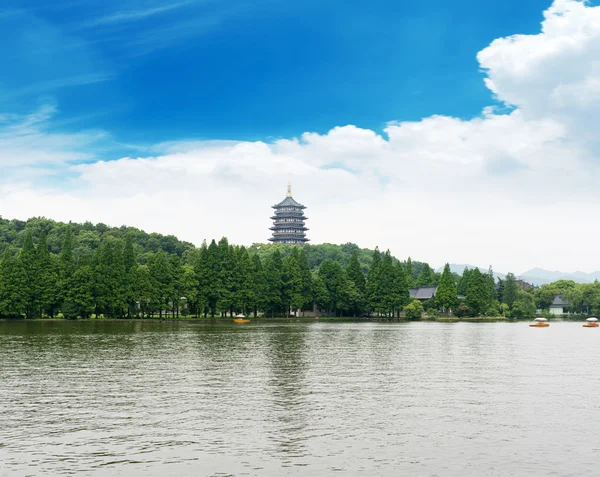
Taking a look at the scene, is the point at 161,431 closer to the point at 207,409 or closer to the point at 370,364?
the point at 207,409

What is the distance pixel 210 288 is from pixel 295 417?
276 ft

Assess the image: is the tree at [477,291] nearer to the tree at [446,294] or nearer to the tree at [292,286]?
the tree at [446,294]

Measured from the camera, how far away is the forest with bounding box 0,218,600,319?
92875 mm

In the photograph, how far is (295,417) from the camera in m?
19.8

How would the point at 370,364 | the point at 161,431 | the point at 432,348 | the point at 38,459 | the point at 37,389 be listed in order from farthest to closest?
the point at 432,348 → the point at 370,364 → the point at 37,389 → the point at 161,431 → the point at 38,459

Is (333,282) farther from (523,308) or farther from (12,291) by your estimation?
(12,291)

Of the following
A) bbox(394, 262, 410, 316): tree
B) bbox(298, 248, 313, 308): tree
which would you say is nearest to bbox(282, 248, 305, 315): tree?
bbox(298, 248, 313, 308): tree

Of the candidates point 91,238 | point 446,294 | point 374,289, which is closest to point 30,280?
point 374,289

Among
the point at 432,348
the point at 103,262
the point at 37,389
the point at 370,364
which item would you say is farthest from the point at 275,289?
the point at 37,389

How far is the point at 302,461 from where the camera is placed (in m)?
14.8

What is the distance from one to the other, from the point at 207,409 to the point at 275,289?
90.3 m

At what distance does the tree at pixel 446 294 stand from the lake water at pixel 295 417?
83.8 meters

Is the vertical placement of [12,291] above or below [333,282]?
below

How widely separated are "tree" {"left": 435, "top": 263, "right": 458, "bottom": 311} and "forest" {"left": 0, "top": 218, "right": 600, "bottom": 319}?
0.19m
